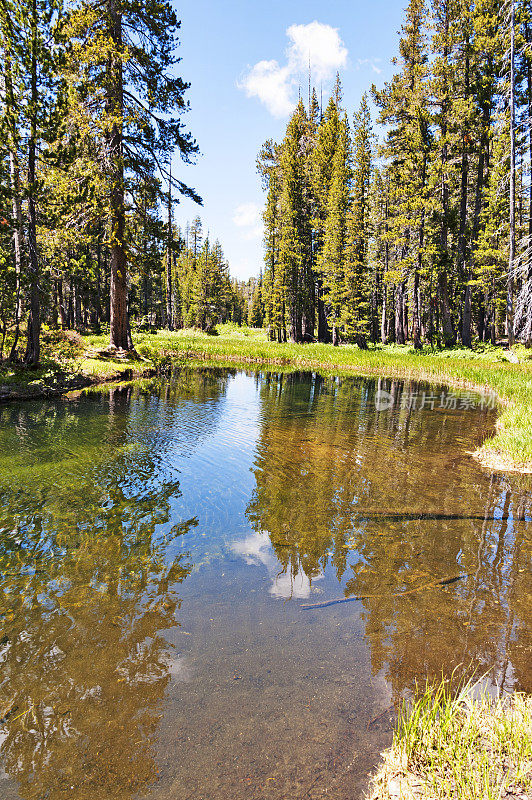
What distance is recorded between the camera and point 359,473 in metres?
7.85

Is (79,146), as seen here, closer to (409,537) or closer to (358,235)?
(409,537)

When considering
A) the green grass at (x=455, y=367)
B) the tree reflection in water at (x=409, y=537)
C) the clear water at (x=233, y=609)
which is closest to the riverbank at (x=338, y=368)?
the green grass at (x=455, y=367)

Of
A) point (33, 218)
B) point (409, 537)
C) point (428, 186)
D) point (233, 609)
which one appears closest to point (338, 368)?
point (428, 186)

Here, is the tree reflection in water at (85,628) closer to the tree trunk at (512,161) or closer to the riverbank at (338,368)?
the riverbank at (338,368)

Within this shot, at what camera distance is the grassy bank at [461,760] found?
6.51ft

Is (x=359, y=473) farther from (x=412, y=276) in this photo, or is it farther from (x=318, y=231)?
(x=318, y=231)

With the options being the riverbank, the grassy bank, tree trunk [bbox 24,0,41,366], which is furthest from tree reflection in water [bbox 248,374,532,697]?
tree trunk [bbox 24,0,41,366]

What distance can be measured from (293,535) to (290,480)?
1.98 metres

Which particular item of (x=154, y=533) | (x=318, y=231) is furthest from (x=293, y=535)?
(x=318, y=231)

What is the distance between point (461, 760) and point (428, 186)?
33347 mm

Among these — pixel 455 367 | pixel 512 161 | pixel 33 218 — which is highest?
pixel 512 161

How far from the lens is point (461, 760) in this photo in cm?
207

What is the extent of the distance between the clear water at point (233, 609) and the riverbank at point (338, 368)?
4.47 feet

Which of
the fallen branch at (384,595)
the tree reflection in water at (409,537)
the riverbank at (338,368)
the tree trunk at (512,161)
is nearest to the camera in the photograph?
A: the tree reflection in water at (409,537)
